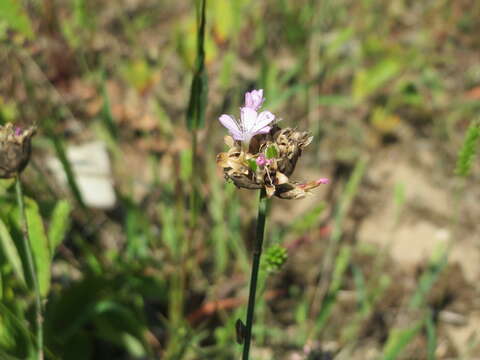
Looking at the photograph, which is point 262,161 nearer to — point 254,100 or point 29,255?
point 254,100

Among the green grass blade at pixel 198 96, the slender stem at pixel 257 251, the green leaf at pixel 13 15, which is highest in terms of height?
the green leaf at pixel 13 15

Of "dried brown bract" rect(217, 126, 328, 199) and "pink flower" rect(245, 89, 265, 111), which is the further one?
"pink flower" rect(245, 89, 265, 111)

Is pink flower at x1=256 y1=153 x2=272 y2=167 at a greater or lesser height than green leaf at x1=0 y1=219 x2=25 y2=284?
lesser

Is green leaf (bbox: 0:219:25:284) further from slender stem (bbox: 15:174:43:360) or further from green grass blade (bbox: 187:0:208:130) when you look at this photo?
green grass blade (bbox: 187:0:208:130)

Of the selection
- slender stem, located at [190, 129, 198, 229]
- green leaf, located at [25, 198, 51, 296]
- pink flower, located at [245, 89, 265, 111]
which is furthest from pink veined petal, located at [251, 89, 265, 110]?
green leaf, located at [25, 198, 51, 296]

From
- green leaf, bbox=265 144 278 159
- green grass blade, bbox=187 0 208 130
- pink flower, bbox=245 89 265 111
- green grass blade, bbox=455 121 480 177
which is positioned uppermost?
green grass blade, bbox=187 0 208 130

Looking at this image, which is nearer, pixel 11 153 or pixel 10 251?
pixel 11 153

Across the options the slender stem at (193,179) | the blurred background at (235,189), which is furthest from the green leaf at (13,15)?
the slender stem at (193,179)

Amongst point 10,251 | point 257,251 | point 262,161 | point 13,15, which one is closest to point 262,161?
point 262,161

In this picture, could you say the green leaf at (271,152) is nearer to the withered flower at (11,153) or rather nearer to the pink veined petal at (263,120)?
the pink veined petal at (263,120)
